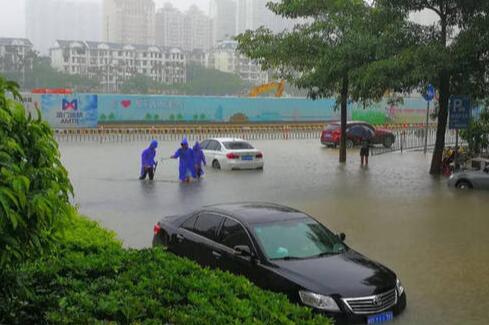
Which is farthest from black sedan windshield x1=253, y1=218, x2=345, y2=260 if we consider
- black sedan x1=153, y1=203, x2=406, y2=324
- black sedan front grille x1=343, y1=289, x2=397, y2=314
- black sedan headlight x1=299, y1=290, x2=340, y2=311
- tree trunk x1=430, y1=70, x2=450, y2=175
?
tree trunk x1=430, y1=70, x2=450, y2=175

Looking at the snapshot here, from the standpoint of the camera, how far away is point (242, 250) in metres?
8.13

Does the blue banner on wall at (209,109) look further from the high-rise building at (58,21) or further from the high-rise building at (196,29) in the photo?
the high-rise building at (58,21)

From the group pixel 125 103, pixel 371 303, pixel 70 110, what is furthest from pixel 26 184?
pixel 125 103

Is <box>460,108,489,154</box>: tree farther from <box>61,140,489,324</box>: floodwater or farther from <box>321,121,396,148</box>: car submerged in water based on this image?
<box>321,121,396,148</box>: car submerged in water

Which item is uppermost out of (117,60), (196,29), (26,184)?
(196,29)

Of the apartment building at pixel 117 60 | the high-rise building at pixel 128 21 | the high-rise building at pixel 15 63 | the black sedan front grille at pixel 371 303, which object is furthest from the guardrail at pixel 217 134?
the high-rise building at pixel 128 21

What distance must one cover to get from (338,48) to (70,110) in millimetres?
26020

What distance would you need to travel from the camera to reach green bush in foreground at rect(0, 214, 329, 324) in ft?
15.8

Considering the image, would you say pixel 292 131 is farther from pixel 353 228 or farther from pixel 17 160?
pixel 17 160

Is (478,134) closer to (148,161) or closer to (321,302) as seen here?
(148,161)

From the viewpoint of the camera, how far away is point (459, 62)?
70.0 ft

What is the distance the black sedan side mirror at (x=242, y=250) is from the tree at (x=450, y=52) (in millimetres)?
13963

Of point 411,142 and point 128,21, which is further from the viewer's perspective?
point 128,21

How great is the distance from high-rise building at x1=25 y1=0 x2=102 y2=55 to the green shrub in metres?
177
